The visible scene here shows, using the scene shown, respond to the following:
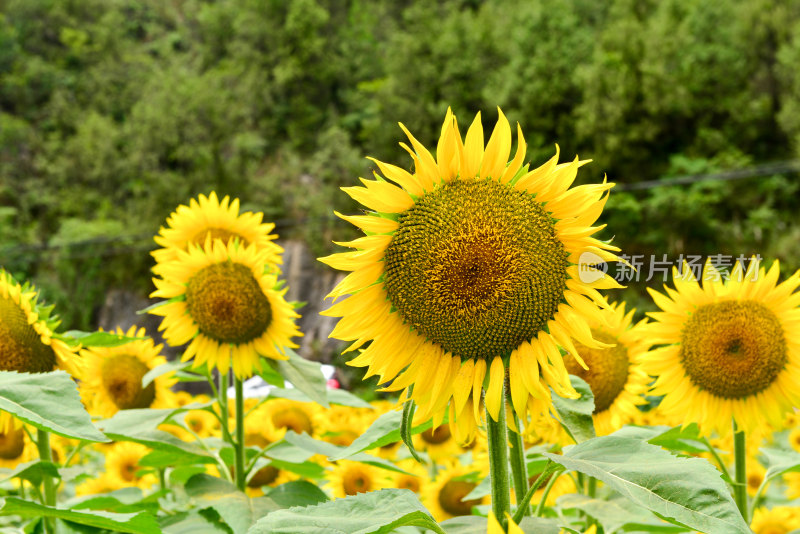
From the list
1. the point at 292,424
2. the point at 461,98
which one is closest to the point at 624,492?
the point at 292,424

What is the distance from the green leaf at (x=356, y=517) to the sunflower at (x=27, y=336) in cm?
74

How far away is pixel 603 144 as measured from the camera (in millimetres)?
14633

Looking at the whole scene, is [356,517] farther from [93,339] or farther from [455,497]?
[455,497]

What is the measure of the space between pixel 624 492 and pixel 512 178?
0.35 metres

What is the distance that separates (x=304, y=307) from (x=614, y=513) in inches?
505

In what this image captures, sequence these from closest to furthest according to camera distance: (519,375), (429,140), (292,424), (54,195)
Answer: (519,375) < (292,424) < (429,140) < (54,195)

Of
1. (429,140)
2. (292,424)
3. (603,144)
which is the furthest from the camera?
(429,140)

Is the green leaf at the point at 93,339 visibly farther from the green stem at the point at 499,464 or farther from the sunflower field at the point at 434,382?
the green stem at the point at 499,464

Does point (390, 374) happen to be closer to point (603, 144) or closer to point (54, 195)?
point (603, 144)

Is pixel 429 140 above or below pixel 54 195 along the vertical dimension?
above

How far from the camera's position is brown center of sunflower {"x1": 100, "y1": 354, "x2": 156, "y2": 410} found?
1849 millimetres

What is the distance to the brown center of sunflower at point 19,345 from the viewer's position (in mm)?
1221

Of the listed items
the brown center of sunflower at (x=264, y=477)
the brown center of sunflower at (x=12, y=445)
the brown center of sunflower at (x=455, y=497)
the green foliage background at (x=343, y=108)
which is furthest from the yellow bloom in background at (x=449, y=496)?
the green foliage background at (x=343, y=108)

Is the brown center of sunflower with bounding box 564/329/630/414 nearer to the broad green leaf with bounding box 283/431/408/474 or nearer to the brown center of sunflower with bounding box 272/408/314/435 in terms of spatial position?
the broad green leaf with bounding box 283/431/408/474
